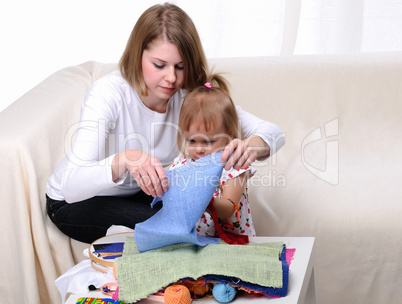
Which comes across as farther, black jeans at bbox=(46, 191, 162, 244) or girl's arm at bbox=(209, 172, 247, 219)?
black jeans at bbox=(46, 191, 162, 244)

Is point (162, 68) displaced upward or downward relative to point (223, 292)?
upward

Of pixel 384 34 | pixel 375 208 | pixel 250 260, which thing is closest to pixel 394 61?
pixel 384 34

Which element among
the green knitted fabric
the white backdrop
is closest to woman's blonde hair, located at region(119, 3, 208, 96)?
the green knitted fabric

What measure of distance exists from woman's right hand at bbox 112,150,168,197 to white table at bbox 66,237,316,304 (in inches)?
8.2

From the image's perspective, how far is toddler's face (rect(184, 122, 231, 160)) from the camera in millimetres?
1419

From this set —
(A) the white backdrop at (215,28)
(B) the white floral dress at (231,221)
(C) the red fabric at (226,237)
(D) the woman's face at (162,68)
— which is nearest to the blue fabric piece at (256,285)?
(C) the red fabric at (226,237)

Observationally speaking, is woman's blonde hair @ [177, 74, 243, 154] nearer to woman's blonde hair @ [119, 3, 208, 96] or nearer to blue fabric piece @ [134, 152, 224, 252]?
woman's blonde hair @ [119, 3, 208, 96]

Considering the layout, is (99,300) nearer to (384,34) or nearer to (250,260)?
(250,260)

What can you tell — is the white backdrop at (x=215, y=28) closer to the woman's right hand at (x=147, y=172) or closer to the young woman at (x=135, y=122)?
the young woman at (x=135, y=122)

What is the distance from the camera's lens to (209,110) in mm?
1432

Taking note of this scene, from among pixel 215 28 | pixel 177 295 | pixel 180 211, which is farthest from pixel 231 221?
pixel 215 28

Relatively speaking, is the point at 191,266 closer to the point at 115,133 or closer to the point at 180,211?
the point at 180,211

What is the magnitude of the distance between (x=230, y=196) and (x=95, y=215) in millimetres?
390

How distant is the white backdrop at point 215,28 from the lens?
235cm
